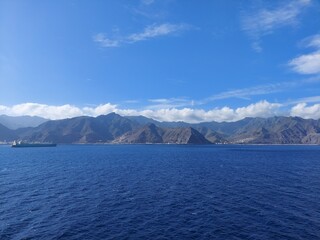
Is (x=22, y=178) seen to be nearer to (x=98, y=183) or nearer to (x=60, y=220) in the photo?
(x=98, y=183)

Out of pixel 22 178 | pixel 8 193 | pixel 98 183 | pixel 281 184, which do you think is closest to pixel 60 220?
pixel 8 193

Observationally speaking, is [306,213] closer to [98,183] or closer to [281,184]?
[281,184]

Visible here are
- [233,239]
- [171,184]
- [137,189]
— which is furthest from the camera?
[171,184]

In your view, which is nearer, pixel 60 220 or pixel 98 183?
pixel 60 220

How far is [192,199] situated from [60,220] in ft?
136

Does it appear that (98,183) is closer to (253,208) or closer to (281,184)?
(253,208)

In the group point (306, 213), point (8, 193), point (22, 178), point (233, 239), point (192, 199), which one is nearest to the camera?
point (233, 239)

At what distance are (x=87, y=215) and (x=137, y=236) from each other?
63.4ft

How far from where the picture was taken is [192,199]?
9212 cm

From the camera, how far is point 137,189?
10744 cm

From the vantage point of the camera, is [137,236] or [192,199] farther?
[192,199]

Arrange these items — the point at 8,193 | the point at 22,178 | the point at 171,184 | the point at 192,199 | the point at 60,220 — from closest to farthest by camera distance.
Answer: the point at 60,220, the point at 192,199, the point at 8,193, the point at 171,184, the point at 22,178

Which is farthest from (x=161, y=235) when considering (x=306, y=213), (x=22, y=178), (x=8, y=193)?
(x=22, y=178)

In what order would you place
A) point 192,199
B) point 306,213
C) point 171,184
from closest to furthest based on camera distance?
point 306,213 → point 192,199 → point 171,184
